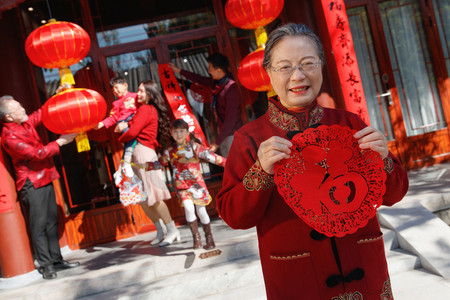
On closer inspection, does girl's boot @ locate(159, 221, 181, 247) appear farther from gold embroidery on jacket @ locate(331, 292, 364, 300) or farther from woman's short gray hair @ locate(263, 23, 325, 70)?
woman's short gray hair @ locate(263, 23, 325, 70)

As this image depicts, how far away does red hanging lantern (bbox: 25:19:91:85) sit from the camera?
10.9ft

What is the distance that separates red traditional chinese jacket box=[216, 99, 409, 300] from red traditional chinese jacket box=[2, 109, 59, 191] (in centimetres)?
316

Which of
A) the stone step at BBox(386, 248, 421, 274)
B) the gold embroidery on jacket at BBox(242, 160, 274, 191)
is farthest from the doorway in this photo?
the gold embroidery on jacket at BBox(242, 160, 274, 191)

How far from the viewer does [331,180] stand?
1147 millimetres

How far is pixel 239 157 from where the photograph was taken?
1260 mm

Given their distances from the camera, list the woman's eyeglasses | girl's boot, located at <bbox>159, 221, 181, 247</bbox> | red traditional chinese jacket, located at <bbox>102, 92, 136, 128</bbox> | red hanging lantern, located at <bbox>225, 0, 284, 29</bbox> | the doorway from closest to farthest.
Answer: the woman's eyeglasses < red hanging lantern, located at <bbox>225, 0, 284, 29</bbox> < girl's boot, located at <bbox>159, 221, 181, 247</bbox> < red traditional chinese jacket, located at <bbox>102, 92, 136, 128</bbox> < the doorway

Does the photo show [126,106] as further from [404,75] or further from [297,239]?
[404,75]

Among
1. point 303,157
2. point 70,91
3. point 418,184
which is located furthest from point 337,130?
point 418,184

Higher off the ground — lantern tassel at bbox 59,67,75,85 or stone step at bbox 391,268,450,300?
lantern tassel at bbox 59,67,75,85

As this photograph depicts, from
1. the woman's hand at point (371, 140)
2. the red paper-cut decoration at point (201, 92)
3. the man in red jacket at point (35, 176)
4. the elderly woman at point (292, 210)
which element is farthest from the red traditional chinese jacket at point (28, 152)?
the woman's hand at point (371, 140)

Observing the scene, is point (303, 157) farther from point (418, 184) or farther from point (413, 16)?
point (413, 16)

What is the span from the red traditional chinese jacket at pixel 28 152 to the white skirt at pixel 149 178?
0.84 metres

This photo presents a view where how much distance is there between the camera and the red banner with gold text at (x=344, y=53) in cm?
368

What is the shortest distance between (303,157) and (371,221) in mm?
370
